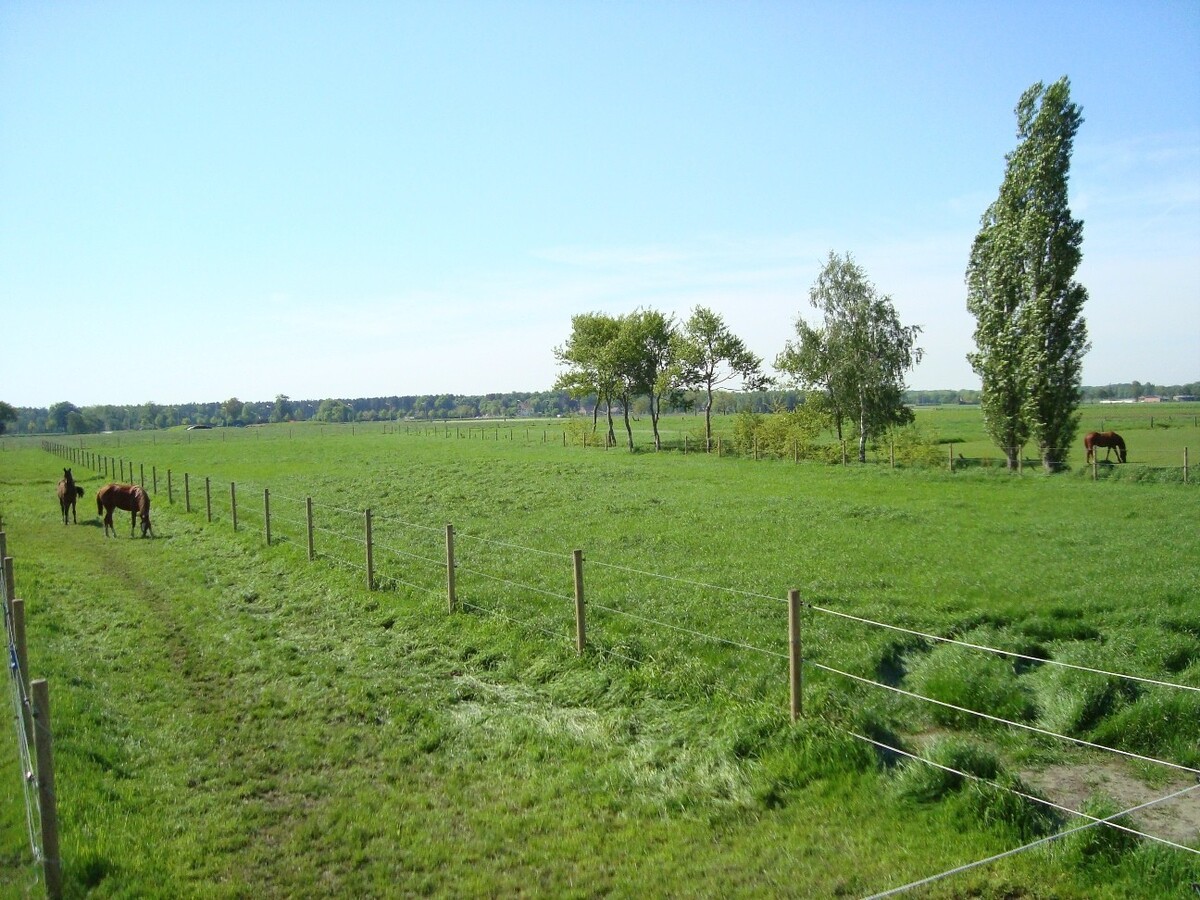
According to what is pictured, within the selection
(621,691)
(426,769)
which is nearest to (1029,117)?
(621,691)

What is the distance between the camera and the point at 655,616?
1139 cm

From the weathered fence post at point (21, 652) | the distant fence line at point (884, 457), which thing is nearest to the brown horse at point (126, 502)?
the distant fence line at point (884, 457)

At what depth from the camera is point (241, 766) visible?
738 cm

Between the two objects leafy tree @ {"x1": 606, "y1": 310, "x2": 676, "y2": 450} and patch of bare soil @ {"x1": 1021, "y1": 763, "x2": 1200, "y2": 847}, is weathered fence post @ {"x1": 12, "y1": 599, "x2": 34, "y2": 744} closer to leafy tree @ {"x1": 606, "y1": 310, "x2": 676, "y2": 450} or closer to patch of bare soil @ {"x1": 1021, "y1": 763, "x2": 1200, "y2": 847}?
patch of bare soil @ {"x1": 1021, "y1": 763, "x2": 1200, "y2": 847}

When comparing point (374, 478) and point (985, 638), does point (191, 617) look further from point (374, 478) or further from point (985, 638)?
point (374, 478)

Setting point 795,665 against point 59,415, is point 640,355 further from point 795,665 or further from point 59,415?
point 59,415

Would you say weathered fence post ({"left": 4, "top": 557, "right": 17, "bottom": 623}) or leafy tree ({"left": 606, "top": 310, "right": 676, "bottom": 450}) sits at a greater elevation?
leafy tree ({"left": 606, "top": 310, "right": 676, "bottom": 450})

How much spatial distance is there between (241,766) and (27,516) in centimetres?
2373

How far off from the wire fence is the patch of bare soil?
10cm

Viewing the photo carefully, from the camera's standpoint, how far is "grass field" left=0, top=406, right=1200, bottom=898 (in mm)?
5582

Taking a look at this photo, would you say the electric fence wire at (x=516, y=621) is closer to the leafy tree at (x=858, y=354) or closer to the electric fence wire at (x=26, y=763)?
the electric fence wire at (x=26, y=763)

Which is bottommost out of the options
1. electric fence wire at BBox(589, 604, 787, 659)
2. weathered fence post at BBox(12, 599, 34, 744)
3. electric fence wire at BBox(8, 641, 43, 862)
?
electric fence wire at BBox(589, 604, 787, 659)

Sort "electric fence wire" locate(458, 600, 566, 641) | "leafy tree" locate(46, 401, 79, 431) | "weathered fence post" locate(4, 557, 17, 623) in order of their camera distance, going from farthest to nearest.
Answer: "leafy tree" locate(46, 401, 79, 431) → "electric fence wire" locate(458, 600, 566, 641) → "weathered fence post" locate(4, 557, 17, 623)

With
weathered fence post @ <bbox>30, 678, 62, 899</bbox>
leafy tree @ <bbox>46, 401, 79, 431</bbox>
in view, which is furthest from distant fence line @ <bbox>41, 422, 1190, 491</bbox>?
leafy tree @ <bbox>46, 401, 79, 431</bbox>
